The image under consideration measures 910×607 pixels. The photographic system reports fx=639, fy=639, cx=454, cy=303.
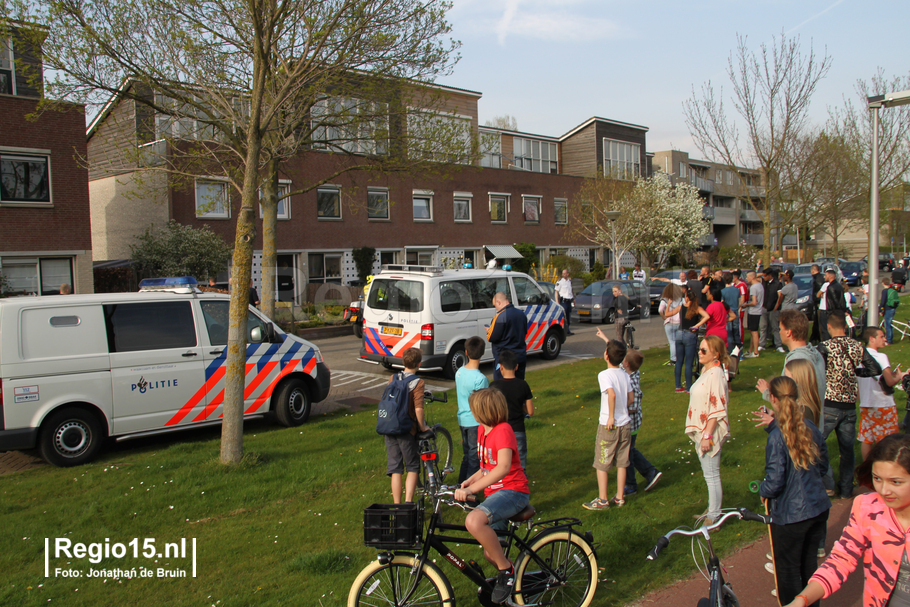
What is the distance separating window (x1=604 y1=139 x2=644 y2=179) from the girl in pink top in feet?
135

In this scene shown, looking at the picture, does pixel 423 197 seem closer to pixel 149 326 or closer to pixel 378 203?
pixel 378 203

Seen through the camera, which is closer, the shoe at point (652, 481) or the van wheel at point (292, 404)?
the shoe at point (652, 481)

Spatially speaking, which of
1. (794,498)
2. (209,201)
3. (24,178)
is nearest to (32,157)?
(24,178)

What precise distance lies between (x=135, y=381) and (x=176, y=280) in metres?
1.70

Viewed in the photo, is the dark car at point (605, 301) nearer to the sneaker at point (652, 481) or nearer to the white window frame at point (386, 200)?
the white window frame at point (386, 200)

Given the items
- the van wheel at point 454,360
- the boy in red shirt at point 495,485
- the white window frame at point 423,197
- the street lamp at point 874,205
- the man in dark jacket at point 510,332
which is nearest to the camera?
the boy in red shirt at point 495,485

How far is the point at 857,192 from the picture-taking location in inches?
1125

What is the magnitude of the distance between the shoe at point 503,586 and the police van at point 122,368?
5.69m

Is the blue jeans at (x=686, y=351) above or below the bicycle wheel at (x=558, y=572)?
above

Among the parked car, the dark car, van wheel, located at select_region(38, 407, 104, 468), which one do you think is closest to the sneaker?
van wheel, located at select_region(38, 407, 104, 468)

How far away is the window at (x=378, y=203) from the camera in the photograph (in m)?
28.7

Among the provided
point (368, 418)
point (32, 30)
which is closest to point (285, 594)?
point (368, 418)

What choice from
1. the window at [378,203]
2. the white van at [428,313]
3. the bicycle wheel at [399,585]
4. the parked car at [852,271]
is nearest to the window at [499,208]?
the window at [378,203]

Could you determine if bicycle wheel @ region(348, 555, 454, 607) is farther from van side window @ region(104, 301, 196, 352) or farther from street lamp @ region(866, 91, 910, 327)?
street lamp @ region(866, 91, 910, 327)
